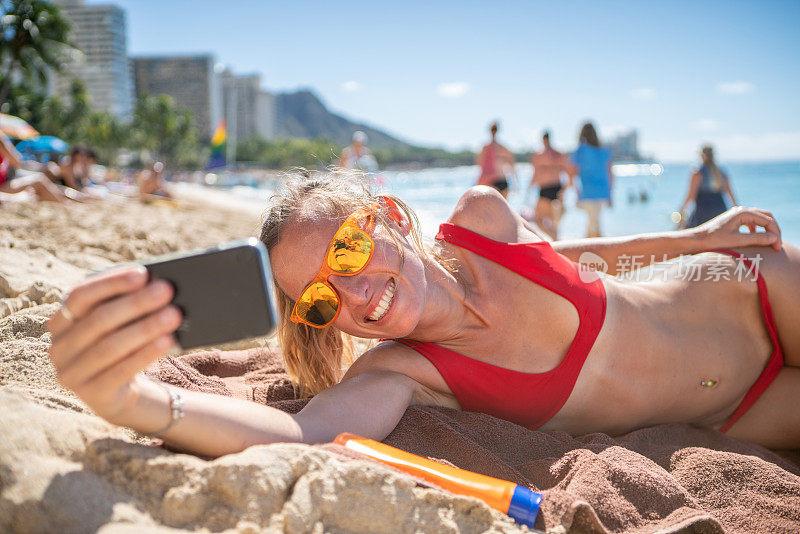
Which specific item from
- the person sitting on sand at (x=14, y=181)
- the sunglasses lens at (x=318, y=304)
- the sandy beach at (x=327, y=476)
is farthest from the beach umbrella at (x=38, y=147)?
the sunglasses lens at (x=318, y=304)

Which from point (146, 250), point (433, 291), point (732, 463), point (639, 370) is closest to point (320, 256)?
point (433, 291)

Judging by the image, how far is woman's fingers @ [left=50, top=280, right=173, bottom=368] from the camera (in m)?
0.99

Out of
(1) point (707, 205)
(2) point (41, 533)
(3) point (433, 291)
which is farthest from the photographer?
(1) point (707, 205)

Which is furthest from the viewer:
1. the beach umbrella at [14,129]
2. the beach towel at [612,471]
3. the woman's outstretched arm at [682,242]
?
the beach umbrella at [14,129]

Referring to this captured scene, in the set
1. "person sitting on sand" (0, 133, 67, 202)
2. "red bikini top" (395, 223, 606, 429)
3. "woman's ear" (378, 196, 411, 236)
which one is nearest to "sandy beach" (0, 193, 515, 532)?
"red bikini top" (395, 223, 606, 429)

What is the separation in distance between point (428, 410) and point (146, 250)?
11.3 feet

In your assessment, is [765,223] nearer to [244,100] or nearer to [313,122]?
[244,100]

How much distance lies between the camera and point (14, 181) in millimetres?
7652

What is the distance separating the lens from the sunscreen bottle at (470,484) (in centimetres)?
126

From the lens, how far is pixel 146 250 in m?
4.36

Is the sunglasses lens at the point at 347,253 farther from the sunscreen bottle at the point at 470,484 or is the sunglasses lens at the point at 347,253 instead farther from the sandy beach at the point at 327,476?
the sunscreen bottle at the point at 470,484

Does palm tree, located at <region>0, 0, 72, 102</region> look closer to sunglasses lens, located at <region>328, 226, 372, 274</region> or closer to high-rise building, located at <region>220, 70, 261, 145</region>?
sunglasses lens, located at <region>328, 226, 372, 274</region>

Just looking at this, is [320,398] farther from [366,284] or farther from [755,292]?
[755,292]

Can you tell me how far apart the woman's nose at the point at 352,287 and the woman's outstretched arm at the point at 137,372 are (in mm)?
438
